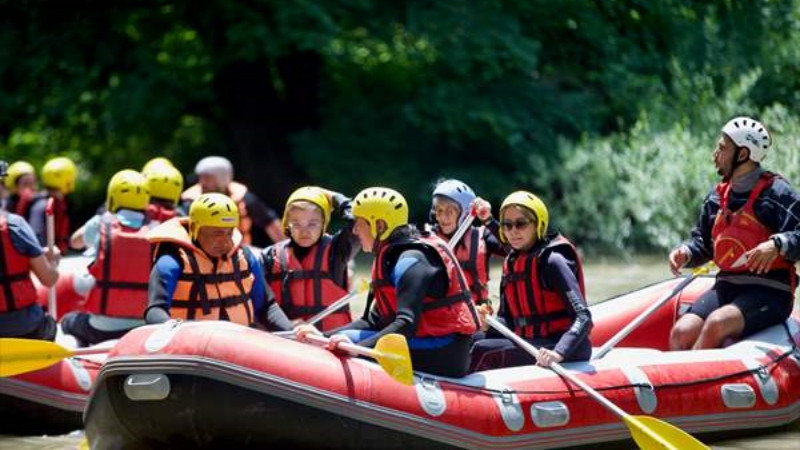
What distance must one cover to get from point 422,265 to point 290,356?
64 centimetres

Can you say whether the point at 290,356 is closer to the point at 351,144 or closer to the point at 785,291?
the point at 785,291

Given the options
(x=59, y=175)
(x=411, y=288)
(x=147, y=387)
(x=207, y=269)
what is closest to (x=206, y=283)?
(x=207, y=269)

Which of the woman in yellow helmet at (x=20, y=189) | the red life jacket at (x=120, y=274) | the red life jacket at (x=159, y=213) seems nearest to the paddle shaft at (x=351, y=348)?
the red life jacket at (x=120, y=274)

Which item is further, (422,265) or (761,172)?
(761,172)

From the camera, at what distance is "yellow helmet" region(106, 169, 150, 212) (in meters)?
7.79

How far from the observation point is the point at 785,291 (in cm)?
697

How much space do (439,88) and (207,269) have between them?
918 centimetres

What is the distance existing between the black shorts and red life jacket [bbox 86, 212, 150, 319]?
295 cm

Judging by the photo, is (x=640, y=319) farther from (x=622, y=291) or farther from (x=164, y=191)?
(x=622, y=291)

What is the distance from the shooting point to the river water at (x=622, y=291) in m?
6.65

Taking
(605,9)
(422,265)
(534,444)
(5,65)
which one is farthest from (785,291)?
(5,65)

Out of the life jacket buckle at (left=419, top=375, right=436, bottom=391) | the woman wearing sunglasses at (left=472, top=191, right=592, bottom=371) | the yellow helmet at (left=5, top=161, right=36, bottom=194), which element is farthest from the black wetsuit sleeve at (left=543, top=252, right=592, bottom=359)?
the yellow helmet at (left=5, top=161, right=36, bottom=194)

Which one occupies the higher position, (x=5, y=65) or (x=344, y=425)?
(x=5, y=65)

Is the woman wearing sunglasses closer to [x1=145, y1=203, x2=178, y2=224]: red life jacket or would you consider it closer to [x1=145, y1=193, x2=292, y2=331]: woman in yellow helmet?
[x1=145, y1=193, x2=292, y2=331]: woman in yellow helmet
